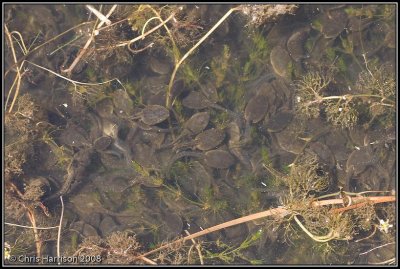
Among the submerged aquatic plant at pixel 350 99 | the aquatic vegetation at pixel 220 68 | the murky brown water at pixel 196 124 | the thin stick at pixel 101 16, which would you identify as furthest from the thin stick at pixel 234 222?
Result: the thin stick at pixel 101 16

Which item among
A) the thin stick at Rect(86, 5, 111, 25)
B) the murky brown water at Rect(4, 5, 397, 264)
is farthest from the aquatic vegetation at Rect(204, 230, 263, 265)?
the thin stick at Rect(86, 5, 111, 25)

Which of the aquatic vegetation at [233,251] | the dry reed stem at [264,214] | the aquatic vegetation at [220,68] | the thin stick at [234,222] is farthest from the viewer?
the aquatic vegetation at [220,68]

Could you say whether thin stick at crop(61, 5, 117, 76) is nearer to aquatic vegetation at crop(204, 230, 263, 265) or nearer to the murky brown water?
the murky brown water

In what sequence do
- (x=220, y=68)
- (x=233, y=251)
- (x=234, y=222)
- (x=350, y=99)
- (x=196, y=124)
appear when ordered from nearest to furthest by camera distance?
(x=350, y=99)
(x=234, y=222)
(x=233, y=251)
(x=196, y=124)
(x=220, y=68)

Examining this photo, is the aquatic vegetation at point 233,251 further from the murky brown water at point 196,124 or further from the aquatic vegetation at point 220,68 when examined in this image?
the aquatic vegetation at point 220,68

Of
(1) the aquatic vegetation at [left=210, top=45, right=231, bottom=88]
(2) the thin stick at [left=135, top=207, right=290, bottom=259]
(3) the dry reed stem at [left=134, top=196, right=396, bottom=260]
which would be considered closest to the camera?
(3) the dry reed stem at [left=134, top=196, right=396, bottom=260]

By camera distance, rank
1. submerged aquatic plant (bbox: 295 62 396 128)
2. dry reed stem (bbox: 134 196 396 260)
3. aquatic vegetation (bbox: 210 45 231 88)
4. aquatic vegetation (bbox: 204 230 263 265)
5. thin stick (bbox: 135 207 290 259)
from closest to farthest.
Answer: dry reed stem (bbox: 134 196 396 260)
thin stick (bbox: 135 207 290 259)
submerged aquatic plant (bbox: 295 62 396 128)
aquatic vegetation (bbox: 204 230 263 265)
aquatic vegetation (bbox: 210 45 231 88)

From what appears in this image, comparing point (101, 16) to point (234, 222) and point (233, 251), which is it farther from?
point (233, 251)

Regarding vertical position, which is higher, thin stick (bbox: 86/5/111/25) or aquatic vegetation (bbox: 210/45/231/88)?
thin stick (bbox: 86/5/111/25)

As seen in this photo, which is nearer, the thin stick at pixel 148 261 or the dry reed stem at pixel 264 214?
the dry reed stem at pixel 264 214

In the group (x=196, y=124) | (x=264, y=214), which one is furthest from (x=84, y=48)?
(x=264, y=214)

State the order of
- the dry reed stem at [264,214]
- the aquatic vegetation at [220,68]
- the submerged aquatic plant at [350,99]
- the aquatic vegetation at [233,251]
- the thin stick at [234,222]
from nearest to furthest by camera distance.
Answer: the dry reed stem at [264,214] → the thin stick at [234,222] → the submerged aquatic plant at [350,99] → the aquatic vegetation at [233,251] → the aquatic vegetation at [220,68]
